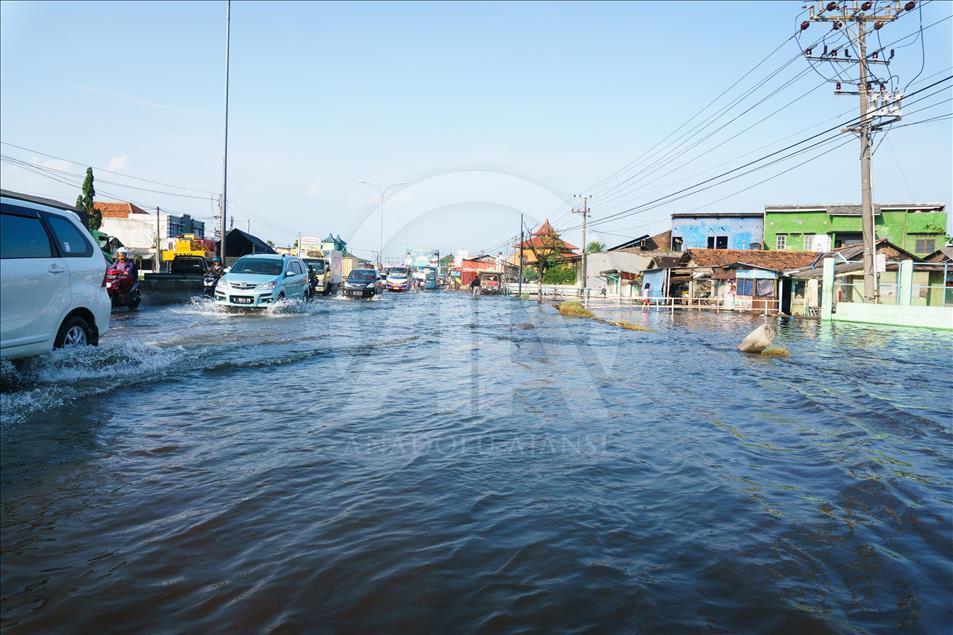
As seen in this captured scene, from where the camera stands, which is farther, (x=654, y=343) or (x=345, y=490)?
(x=654, y=343)

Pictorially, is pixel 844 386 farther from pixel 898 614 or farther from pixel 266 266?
pixel 266 266

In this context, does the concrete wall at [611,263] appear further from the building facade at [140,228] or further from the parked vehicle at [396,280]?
the building facade at [140,228]

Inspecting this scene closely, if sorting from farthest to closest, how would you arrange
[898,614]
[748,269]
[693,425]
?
1. [748,269]
2. [693,425]
3. [898,614]

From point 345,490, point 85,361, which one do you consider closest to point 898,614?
point 345,490

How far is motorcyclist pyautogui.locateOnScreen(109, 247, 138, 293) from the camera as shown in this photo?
50.7 ft

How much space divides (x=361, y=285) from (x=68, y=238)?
24022 millimetres

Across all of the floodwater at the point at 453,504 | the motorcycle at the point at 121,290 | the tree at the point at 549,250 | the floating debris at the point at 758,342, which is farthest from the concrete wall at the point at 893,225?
the motorcycle at the point at 121,290

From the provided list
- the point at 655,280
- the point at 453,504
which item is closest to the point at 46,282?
the point at 453,504

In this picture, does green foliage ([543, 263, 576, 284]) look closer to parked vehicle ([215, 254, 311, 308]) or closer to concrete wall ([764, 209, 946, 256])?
concrete wall ([764, 209, 946, 256])

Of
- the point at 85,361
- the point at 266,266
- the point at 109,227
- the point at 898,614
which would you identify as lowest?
the point at 898,614

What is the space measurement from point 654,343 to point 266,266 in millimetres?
11214

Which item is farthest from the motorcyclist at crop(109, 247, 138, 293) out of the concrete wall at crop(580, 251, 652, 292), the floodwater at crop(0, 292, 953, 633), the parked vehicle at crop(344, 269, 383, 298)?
the concrete wall at crop(580, 251, 652, 292)

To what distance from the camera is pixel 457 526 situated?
3.49 meters

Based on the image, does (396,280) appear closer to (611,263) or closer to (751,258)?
(611,263)
